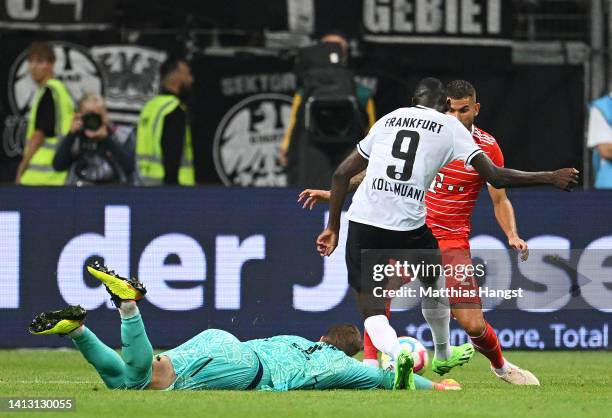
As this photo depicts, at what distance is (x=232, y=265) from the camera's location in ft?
48.9

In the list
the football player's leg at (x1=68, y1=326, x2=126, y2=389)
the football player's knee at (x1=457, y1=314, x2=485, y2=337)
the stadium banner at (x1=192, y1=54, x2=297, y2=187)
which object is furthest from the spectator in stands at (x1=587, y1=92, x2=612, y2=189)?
the football player's leg at (x1=68, y1=326, x2=126, y2=389)

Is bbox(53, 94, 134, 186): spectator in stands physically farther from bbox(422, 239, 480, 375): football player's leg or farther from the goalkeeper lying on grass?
the goalkeeper lying on grass

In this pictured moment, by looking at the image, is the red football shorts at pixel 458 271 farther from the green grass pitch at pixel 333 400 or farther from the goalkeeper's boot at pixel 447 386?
the goalkeeper's boot at pixel 447 386

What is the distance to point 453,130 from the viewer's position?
1090 cm

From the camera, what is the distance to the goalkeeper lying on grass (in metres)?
10.2

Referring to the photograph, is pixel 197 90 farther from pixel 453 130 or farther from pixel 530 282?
pixel 453 130

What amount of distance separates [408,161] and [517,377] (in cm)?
199

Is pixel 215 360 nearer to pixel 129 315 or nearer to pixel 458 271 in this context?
pixel 129 315

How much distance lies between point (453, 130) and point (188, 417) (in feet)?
9.60

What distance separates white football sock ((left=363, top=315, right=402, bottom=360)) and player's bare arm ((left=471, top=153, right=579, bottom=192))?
1130 millimetres

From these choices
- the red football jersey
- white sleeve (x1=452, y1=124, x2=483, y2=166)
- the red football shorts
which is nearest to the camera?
white sleeve (x1=452, y1=124, x2=483, y2=166)

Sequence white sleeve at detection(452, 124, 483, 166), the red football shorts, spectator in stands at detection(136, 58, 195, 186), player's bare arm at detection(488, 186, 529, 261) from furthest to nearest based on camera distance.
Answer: spectator in stands at detection(136, 58, 195, 186) < player's bare arm at detection(488, 186, 529, 261) < the red football shorts < white sleeve at detection(452, 124, 483, 166)

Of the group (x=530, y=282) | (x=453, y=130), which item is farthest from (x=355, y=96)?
(x=453, y=130)

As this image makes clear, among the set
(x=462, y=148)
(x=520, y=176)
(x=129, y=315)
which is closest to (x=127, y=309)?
(x=129, y=315)
